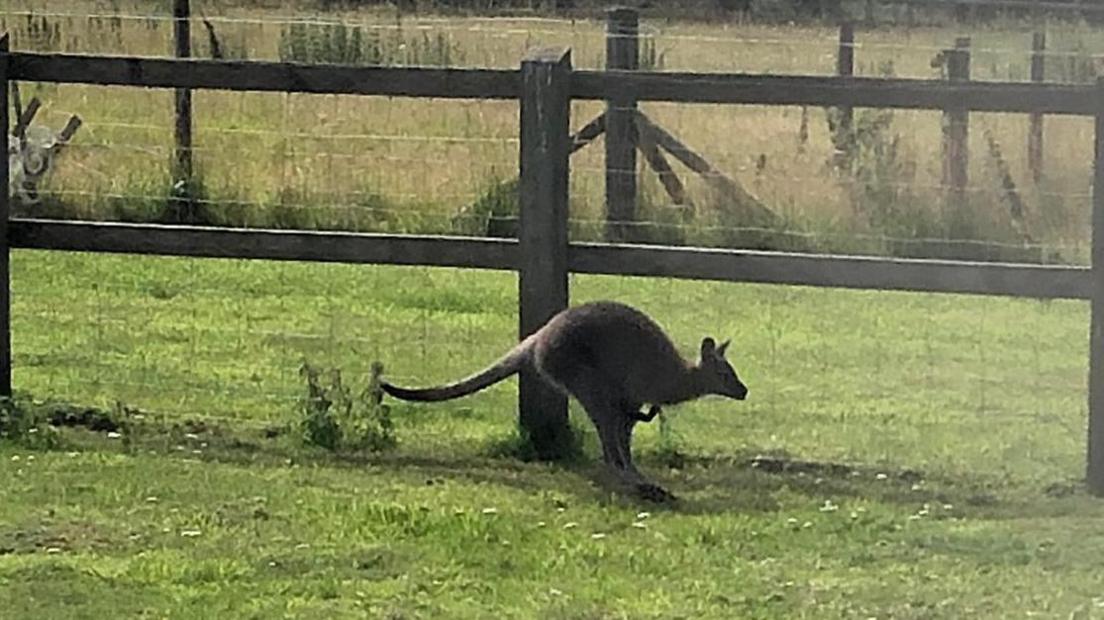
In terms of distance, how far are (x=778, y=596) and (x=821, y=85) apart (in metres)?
2.39

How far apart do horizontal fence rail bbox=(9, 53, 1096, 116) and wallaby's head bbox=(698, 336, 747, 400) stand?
34.7 inches

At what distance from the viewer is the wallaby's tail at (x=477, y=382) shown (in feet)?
27.2

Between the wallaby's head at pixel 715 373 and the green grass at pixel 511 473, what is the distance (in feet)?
0.97

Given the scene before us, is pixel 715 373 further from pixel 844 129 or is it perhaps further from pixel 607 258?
pixel 844 129

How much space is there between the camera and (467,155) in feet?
49.3

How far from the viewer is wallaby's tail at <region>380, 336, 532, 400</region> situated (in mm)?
8281

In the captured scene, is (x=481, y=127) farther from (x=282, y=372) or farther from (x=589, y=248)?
(x=589, y=248)

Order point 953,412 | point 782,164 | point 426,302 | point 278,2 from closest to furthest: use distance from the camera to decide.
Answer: point 953,412
point 426,302
point 782,164
point 278,2

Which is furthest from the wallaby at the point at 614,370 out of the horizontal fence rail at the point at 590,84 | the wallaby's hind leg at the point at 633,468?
the horizontal fence rail at the point at 590,84

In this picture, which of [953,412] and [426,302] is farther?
[426,302]

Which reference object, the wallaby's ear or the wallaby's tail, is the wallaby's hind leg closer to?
the wallaby's ear

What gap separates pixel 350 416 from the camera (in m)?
8.66

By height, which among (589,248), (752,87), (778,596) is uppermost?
(752,87)

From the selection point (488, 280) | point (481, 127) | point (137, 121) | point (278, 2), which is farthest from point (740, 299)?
point (278, 2)
